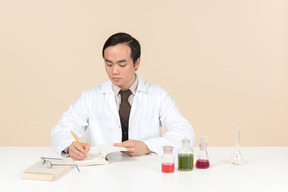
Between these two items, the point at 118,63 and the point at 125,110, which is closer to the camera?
the point at 118,63

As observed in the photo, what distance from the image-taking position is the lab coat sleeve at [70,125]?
2.55 metres

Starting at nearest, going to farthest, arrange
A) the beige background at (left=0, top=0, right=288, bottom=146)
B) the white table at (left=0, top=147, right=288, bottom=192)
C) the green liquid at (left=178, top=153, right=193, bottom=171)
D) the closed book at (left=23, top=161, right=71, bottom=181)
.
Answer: the white table at (left=0, top=147, right=288, bottom=192) → the closed book at (left=23, top=161, right=71, bottom=181) → the green liquid at (left=178, top=153, right=193, bottom=171) → the beige background at (left=0, top=0, right=288, bottom=146)

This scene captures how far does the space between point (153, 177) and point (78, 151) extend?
54cm

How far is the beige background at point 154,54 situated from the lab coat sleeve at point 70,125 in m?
1.83

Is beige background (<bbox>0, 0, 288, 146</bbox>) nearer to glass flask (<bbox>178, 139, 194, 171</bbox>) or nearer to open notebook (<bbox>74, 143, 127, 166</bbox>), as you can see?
open notebook (<bbox>74, 143, 127, 166</bbox>)

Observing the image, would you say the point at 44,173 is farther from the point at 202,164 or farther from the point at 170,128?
the point at 170,128

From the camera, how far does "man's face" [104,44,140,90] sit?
9.00ft

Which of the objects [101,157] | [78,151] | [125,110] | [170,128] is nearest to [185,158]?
[101,157]

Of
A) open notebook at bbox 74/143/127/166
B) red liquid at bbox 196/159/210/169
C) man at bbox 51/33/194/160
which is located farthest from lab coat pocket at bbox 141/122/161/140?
red liquid at bbox 196/159/210/169

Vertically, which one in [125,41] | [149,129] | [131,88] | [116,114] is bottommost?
[149,129]

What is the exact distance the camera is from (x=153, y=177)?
2.03 m

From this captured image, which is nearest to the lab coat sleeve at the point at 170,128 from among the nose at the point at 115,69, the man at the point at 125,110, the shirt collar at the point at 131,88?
the man at the point at 125,110

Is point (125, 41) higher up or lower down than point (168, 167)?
higher up

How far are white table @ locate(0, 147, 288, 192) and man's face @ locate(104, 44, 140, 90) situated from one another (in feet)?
1.77
